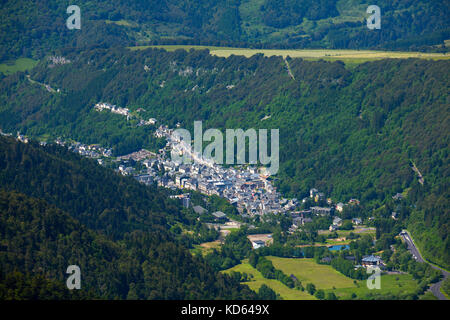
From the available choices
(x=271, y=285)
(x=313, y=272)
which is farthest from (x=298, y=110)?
(x=271, y=285)

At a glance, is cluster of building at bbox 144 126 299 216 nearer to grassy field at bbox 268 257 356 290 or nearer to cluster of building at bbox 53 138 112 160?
cluster of building at bbox 53 138 112 160

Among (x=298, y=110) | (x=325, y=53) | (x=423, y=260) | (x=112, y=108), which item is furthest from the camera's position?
(x=112, y=108)

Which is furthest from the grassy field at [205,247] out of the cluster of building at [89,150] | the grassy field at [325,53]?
the grassy field at [325,53]

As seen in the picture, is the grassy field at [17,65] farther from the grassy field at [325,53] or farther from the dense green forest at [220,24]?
the grassy field at [325,53]

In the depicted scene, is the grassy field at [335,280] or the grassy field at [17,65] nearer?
the grassy field at [335,280]

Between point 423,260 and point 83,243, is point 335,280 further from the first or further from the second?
point 83,243

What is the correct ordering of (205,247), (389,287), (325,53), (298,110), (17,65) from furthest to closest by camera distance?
(17,65) < (325,53) < (298,110) < (205,247) < (389,287)
